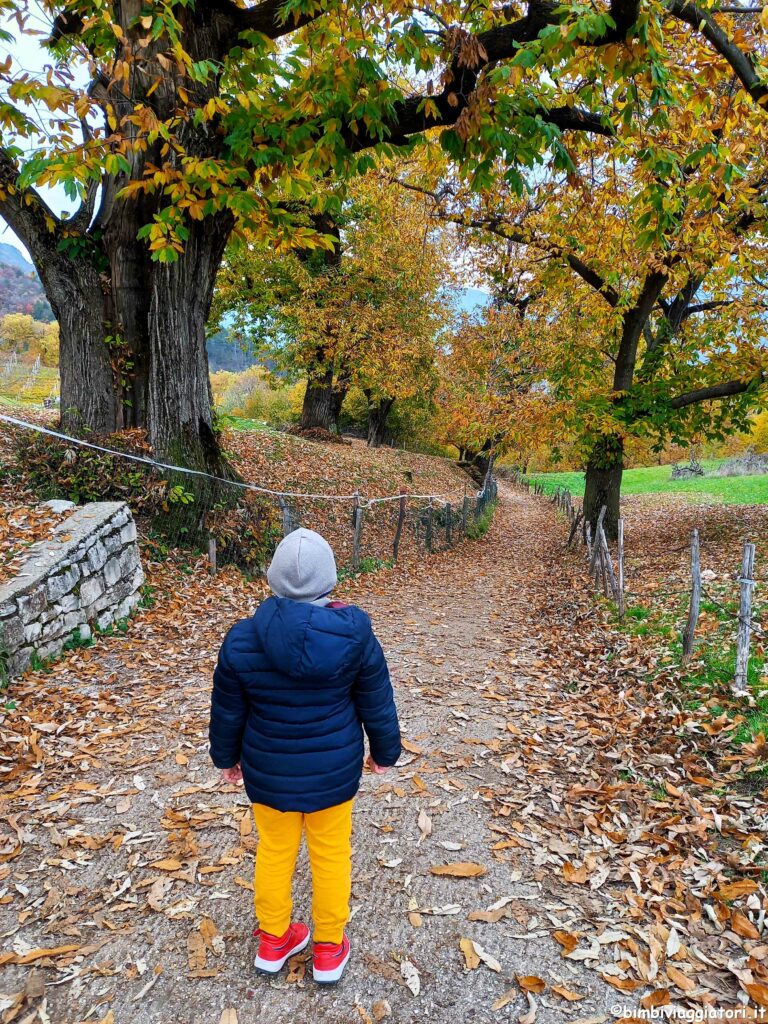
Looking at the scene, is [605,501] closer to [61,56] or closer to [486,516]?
[486,516]

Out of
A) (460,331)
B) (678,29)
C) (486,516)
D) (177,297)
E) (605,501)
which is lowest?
(486,516)

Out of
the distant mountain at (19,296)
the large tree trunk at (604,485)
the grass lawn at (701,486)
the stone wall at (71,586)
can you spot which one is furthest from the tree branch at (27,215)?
the distant mountain at (19,296)

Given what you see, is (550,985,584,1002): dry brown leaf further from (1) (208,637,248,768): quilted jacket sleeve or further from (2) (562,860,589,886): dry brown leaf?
(1) (208,637,248,768): quilted jacket sleeve

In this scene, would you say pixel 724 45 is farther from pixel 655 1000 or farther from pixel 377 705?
pixel 655 1000

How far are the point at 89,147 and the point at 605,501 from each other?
436 inches

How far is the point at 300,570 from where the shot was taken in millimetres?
2178

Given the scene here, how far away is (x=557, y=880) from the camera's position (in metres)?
3.02

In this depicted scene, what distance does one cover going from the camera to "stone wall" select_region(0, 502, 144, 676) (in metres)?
4.43

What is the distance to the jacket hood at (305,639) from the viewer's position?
210 centimetres

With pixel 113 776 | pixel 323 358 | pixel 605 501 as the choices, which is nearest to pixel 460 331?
pixel 323 358

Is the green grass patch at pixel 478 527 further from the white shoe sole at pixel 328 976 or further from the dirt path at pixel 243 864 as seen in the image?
the white shoe sole at pixel 328 976

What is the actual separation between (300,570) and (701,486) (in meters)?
32.8

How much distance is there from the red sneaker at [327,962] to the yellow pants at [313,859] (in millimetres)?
69

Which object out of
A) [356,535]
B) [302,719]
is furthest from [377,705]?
[356,535]
